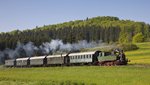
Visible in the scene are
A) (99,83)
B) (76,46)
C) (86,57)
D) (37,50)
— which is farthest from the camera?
(37,50)

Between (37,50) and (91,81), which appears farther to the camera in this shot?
(37,50)

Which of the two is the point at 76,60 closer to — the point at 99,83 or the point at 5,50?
the point at 99,83

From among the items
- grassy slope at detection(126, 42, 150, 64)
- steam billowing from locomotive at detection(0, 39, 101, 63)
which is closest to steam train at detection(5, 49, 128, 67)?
grassy slope at detection(126, 42, 150, 64)

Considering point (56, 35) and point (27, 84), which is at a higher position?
point (56, 35)

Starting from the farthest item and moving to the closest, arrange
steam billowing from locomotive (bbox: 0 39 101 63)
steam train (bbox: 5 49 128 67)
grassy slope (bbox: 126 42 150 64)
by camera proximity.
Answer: steam billowing from locomotive (bbox: 0 39 101 63)
grassy slope (bbox: 126 42 150 64)
steam train (bbox: 5 49 128 67)

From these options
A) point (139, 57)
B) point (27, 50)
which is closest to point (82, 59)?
point (139, 57)

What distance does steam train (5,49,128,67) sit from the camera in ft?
198

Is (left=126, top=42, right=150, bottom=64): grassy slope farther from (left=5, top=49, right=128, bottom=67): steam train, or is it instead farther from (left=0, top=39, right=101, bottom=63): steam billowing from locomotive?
(left=0, top=39, right=101, bottom=63): steam billowing from locomotive

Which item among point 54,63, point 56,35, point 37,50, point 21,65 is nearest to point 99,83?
point 54,63

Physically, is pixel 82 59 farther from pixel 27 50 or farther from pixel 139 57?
pixel 27 50

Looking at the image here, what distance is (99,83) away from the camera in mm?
34719

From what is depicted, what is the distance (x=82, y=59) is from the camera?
228ft

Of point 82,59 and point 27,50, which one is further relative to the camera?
point 27,50

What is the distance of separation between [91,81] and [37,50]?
104 metres
